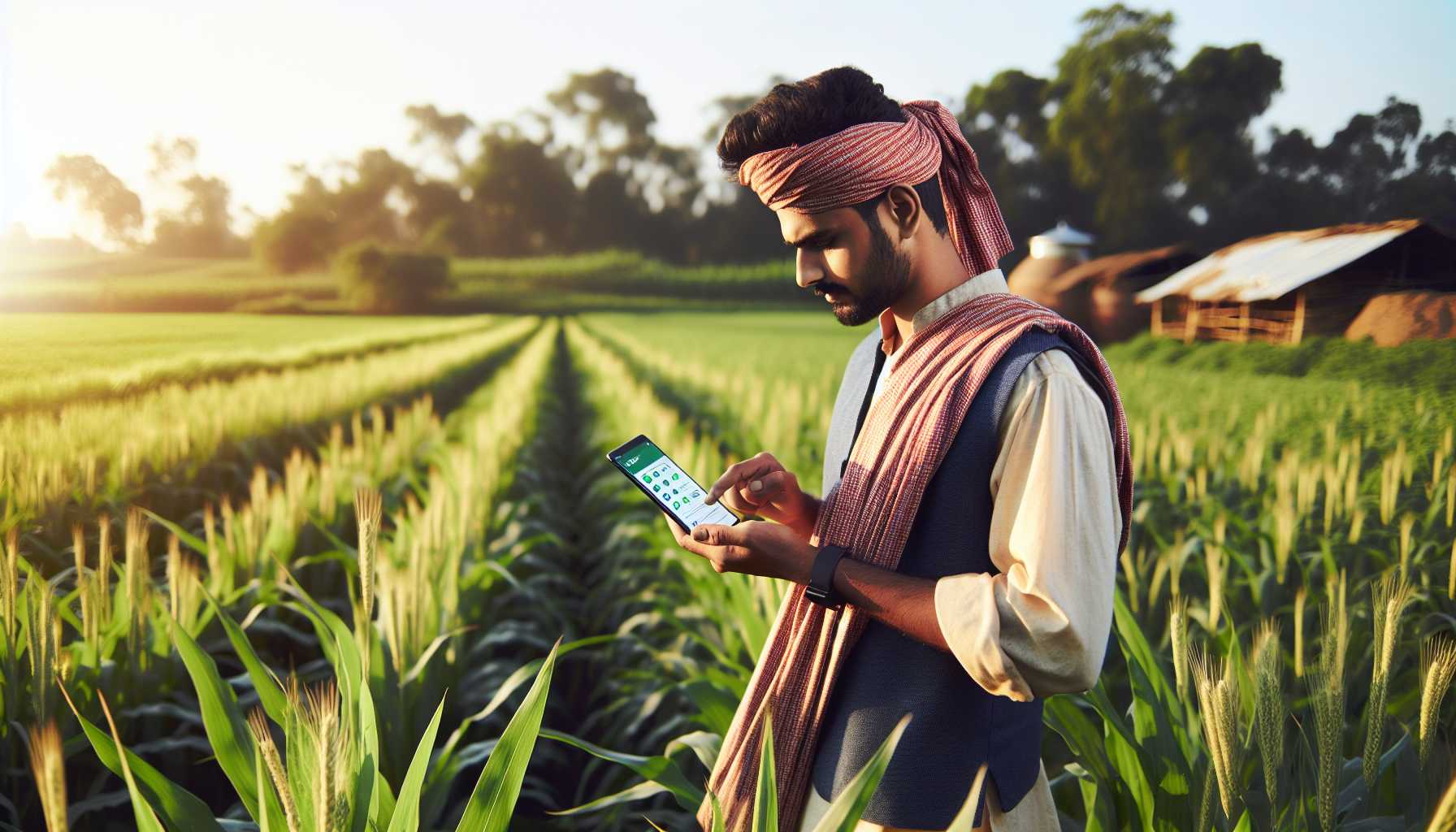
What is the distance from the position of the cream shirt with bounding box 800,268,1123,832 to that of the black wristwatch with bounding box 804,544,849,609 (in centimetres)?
14

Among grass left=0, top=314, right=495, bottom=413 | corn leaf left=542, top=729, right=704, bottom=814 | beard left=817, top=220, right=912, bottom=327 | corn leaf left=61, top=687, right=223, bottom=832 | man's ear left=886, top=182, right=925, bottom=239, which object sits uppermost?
man's ear left=886, top=182, right=925, bottom=239

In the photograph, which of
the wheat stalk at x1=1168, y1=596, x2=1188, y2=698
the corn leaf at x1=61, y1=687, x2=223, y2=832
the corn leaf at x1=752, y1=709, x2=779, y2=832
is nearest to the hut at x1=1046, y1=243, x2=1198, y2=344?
the wheat stalk at x1=1168, y1=596, x2=1188, y2=698

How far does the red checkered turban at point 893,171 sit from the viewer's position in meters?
1.10

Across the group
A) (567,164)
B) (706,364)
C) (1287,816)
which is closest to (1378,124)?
(1287,816)

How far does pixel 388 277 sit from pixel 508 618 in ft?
14.7

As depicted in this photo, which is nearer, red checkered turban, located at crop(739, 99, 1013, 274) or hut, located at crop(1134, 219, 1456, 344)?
red checkered turban, located at crop(739, 99, 1013, 274)

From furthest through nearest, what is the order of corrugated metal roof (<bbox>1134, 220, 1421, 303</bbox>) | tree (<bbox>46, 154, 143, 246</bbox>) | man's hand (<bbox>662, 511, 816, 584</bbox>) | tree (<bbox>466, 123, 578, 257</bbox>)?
tree (<bbox>466, 123, 578, 257</bbox>) < corrugated metal roof (<bbox>1134, 220, 1421, 303</bbox>) < tree (<bbox>46, 154, 143, 246</bbox>) < man's hand (<bbox>662, 511, 816, 584</bbox>)

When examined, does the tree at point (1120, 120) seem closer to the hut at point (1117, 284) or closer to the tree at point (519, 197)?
the hut at point (1117, 284)

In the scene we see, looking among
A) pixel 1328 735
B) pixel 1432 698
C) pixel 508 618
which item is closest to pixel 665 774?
pixel 1328 735

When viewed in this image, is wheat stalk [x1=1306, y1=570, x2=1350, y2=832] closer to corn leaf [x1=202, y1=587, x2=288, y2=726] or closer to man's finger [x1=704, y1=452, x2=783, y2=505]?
man's finger [x1=704, y1=452, x2=783, y2=505]

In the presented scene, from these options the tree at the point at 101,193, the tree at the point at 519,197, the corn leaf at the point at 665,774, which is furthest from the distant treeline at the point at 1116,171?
the tree at the point at 519,197

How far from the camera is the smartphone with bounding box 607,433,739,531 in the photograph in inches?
52.2

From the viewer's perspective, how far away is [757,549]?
1.14 metres

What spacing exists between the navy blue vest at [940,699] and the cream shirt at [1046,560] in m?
0.05
